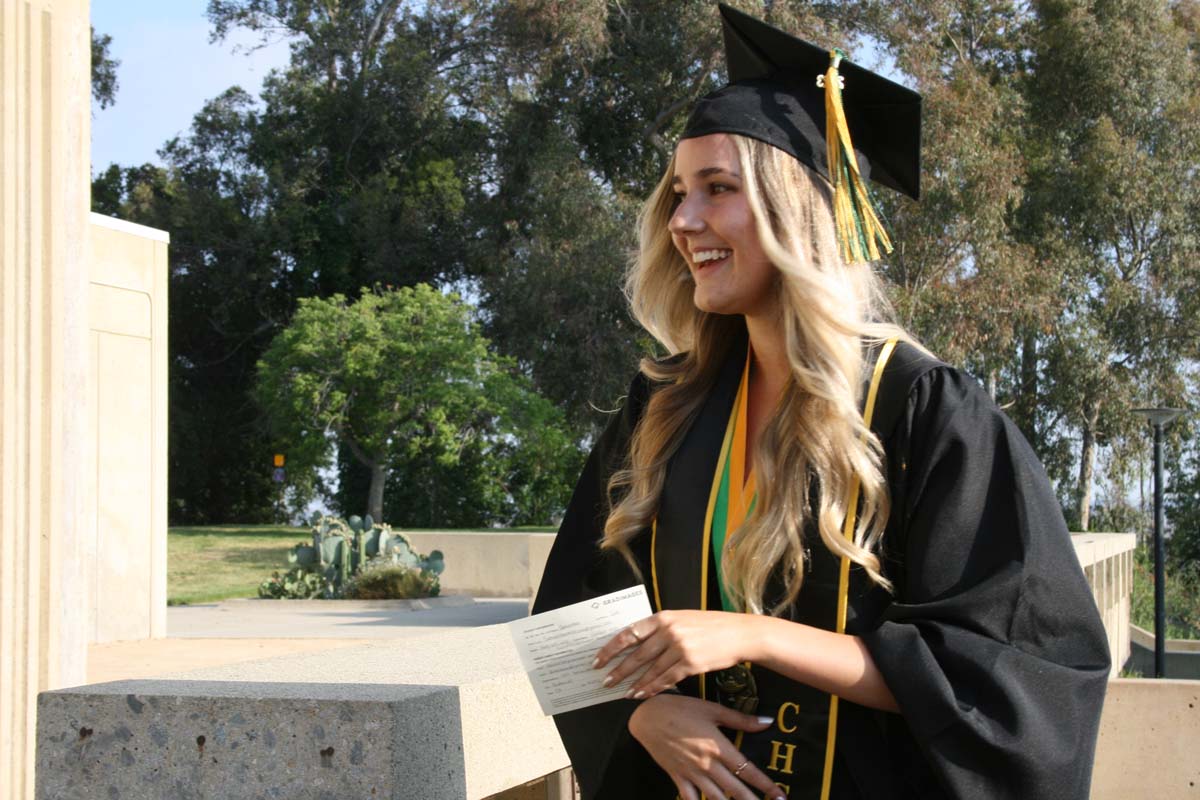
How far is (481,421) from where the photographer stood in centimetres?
2988

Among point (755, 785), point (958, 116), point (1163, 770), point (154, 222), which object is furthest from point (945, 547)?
point (154, 222)

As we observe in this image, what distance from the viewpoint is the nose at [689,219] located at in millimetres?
1903

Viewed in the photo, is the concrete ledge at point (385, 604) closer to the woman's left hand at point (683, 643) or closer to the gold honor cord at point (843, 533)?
the gold honor cord at point (843, 533)

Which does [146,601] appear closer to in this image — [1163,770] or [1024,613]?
[1163,770]

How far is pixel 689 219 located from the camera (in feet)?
6.25

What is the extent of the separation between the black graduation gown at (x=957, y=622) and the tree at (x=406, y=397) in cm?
2611

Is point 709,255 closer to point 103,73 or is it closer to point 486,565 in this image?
point 486,565

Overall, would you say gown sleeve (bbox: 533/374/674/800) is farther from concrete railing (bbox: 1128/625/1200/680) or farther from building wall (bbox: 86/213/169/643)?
concrete railing (bbox: 1128/625/1200/680)

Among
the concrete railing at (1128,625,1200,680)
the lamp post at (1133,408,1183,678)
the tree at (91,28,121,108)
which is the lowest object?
the concrete railing at (1128,625,1200,680)

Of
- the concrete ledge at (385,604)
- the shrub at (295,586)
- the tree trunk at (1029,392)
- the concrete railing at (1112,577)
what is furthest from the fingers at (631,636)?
the tree trunk at (1029,392)

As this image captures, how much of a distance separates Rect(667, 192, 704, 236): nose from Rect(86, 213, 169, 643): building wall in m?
10.6

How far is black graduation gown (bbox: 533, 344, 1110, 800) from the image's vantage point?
5.29 ft

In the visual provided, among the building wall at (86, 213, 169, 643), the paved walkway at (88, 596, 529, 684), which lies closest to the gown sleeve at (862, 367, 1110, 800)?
the paved walkway at (88, 596, 529, 684)

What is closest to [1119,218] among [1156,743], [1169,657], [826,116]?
[1169,657]
